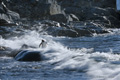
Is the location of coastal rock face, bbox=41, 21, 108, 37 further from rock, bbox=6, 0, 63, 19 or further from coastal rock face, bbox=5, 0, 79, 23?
rock, bbox=6, 0, 63, 19

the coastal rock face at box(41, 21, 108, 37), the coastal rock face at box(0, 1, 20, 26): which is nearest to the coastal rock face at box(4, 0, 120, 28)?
the coastal rock face at box(0, 1, 20, 26)

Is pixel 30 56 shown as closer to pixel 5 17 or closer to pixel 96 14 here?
pixel 5 17

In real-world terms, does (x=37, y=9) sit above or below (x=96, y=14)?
above

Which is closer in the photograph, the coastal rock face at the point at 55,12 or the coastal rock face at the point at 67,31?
the coastal rock face at the point at 67,31

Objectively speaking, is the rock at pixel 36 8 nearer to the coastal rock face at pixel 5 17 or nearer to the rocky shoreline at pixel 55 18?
the rocky shoreline at pixel 55 18

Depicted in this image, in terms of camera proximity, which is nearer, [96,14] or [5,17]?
[5,17]

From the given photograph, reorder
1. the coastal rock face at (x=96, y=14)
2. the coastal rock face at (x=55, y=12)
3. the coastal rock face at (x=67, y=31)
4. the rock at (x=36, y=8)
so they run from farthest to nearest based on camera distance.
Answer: the rock at (x=36, y=8) → the coastal rock face at (x=96, y=14) → the coastal rock face at (x=55, y=12) → the coastal rock face at (x=67, y=31)

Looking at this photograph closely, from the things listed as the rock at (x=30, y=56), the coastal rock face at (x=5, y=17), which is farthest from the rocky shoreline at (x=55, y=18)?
the rock at (x=30, y=56)

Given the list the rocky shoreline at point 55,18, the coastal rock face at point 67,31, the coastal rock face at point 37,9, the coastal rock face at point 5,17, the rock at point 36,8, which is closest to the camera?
the coastal rock face at point 67,31

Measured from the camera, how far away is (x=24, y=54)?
12789 mm

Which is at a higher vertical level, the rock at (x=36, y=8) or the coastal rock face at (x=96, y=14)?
the rock at (x=36, y=8)

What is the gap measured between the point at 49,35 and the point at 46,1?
18266 mm

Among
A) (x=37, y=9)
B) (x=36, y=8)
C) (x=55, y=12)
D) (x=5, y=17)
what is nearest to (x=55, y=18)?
(x=55, y=12)

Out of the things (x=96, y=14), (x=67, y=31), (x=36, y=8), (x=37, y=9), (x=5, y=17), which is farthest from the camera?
(x=96, y=14)
